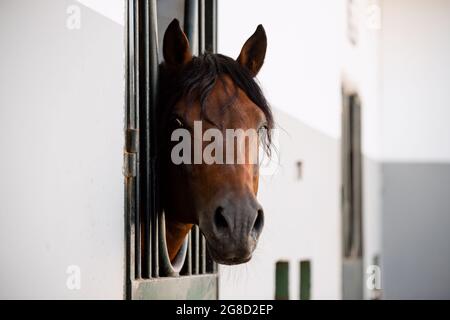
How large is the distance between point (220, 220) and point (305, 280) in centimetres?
305

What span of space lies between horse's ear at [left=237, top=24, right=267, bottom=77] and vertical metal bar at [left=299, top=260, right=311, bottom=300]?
2.61 meters

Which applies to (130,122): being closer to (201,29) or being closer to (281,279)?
(201,29)

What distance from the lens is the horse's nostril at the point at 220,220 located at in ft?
9.50

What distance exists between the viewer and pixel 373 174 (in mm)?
9867

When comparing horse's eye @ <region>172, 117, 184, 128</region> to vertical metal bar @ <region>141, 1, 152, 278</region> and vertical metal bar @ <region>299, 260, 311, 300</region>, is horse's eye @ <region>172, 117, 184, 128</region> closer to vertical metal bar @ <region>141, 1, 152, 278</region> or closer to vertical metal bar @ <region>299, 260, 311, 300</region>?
vertical metal bar @ <region>141, 1, 152, 278</region>

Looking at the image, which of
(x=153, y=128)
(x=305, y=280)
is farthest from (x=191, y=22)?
(x=305, y=280)

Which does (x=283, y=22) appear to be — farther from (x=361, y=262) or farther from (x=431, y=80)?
(x=431, y=80)

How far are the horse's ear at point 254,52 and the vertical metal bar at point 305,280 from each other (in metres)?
2.61

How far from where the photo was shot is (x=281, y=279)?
17.5ft

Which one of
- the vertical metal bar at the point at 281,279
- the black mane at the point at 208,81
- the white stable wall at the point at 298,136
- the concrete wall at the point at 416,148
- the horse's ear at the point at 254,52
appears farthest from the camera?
the concrete wall at the point at 416,148

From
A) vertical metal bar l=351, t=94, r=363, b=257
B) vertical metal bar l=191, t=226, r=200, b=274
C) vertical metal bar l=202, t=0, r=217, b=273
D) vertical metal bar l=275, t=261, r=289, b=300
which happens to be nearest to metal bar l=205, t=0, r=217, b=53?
vertical metal bar l=202, t=0, r=217, b=273

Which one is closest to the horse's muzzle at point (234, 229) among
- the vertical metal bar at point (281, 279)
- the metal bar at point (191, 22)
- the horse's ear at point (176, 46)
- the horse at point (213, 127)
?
the horse at point (213, 127)

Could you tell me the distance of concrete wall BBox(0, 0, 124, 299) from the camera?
2.48m

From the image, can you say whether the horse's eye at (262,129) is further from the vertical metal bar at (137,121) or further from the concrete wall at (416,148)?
the concrete wall at (416,148)
